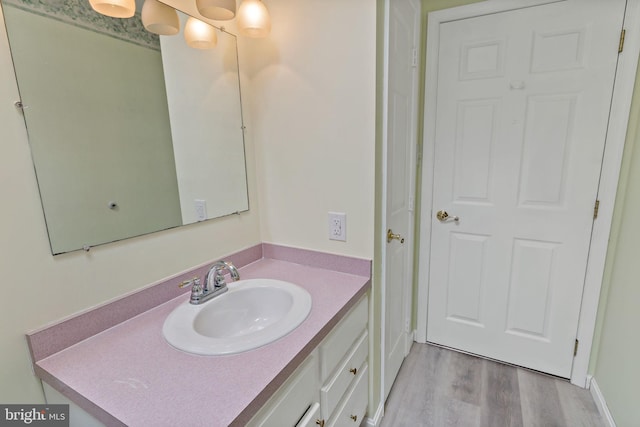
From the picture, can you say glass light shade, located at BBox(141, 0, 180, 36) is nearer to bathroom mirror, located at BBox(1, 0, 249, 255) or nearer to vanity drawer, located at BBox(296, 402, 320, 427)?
bathroom mirror, located at BBox(1, 0, 249, 255)

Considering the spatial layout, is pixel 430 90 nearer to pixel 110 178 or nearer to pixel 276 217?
pixel 276 217

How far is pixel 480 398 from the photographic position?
1721 mm

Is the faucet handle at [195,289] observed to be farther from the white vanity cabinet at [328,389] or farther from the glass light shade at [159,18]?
the glass light shade at [159,18]

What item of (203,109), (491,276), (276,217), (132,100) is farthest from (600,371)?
(132,100)

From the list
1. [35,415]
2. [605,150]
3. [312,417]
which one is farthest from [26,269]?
[605,150]

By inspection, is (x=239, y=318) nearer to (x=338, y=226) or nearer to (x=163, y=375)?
(x=163, y=375)

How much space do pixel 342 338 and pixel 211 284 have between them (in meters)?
0.51

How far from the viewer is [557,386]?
1.79 meters

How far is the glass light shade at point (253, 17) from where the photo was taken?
3.89 feet

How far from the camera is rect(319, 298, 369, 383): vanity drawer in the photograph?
1023 millimetres

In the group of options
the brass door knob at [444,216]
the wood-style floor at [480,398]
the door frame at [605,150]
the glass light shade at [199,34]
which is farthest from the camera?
the brass door knob at [444,216]

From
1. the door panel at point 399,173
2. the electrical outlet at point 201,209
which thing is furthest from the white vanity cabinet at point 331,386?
the electrical outlet at point 201,209

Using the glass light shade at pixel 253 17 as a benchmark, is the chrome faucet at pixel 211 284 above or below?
below

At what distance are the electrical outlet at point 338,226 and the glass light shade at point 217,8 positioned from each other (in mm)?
842
